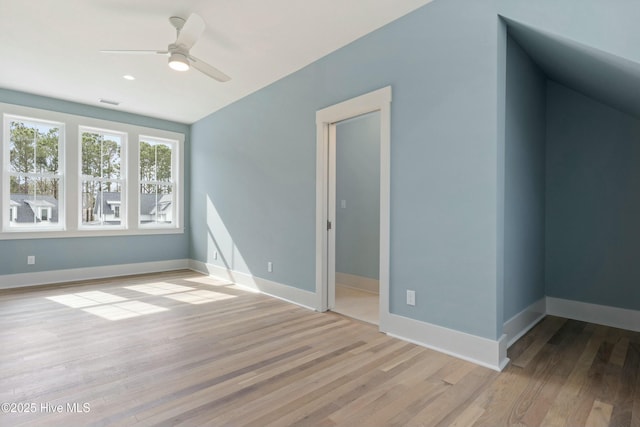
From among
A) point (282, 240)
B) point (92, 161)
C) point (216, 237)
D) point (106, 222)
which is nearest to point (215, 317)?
point (282, 240)

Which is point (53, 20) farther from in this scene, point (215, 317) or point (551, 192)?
point (551, 192)

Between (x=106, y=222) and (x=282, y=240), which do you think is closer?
(x=282, y=240)

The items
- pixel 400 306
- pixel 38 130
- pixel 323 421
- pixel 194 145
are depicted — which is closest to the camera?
pixel 323 421

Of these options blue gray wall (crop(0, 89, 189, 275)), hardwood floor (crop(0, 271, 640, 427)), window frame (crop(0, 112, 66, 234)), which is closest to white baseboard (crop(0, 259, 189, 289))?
blue gray wall (crop(0, 89, 189, 275))

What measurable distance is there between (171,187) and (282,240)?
128 inches

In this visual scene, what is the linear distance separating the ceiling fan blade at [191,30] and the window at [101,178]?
3646 millimetres

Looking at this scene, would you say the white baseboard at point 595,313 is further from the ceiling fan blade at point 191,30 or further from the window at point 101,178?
the window at point 101,178

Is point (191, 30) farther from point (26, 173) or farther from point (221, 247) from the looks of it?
point (26, 173)

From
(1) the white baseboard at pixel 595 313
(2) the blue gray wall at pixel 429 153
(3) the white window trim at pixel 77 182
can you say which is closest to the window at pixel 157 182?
(3) the white window trim at pixel 77 182

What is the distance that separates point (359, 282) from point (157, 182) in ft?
13.4

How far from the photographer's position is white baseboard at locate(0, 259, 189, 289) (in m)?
4.74

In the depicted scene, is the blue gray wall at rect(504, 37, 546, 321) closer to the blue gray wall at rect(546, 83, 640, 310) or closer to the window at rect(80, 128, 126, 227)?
the blue gray wall at rect(546, 83, 640, 310)

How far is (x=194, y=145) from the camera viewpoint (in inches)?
246

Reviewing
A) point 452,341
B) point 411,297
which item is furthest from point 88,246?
point 452,341
